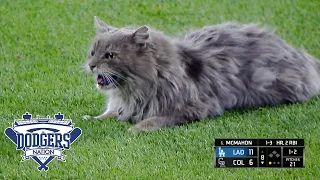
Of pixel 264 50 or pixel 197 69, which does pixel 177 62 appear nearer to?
pixel 197 69

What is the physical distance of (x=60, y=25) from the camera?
948 centimetres

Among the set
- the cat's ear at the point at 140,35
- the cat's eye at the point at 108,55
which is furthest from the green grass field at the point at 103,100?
the cat's ear at the point at 140,35

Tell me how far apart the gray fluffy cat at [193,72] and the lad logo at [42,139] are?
766 mm

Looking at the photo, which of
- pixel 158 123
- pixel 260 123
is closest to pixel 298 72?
pixel 260 123

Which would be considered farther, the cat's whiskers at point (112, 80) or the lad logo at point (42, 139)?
the cat's whiskers at point (112, 80)

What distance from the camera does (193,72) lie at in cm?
691

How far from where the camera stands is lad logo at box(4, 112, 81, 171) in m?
5.60
